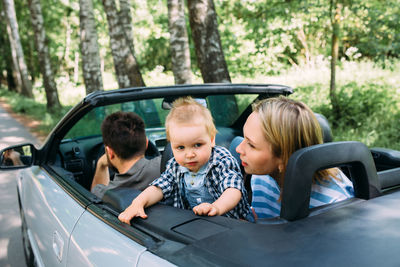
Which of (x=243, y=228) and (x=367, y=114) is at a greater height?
(x=243, y=228)

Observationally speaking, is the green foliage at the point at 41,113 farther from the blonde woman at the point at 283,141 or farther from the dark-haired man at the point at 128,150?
the blonde woman at the point at 283,141

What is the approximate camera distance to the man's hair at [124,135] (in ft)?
8.31

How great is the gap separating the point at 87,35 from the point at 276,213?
10105 mm

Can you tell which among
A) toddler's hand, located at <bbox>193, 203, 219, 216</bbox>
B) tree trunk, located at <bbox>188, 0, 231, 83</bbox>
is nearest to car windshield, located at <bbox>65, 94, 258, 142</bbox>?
toddler's hand, located at <bbox>193, 203, 219, 216</bbox>

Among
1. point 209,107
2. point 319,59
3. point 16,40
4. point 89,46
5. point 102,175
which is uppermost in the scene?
point 16,40

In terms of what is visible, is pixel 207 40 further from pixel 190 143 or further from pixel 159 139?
pixel 190 143

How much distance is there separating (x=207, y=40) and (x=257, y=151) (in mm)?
5111

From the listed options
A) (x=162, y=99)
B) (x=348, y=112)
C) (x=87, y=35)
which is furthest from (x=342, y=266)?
(x=87, y=35)

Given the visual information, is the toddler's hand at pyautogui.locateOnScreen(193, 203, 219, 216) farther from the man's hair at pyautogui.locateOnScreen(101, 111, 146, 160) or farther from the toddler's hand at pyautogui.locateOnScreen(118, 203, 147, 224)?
the man's hair at pyautogui.locateOnScreen(101, 111, 146, 160)

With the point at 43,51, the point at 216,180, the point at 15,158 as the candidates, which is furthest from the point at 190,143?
the point at 43,51

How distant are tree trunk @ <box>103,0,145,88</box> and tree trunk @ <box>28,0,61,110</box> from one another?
709 cm

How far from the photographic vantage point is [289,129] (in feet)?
4.87

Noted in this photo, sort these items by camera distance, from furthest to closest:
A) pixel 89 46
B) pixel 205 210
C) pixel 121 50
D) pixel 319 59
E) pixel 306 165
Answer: pixel 319 59, pixel 89 46, pixel 121 50, pixel 205 210, pixel 306 165

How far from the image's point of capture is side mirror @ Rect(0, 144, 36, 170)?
2857 mm
